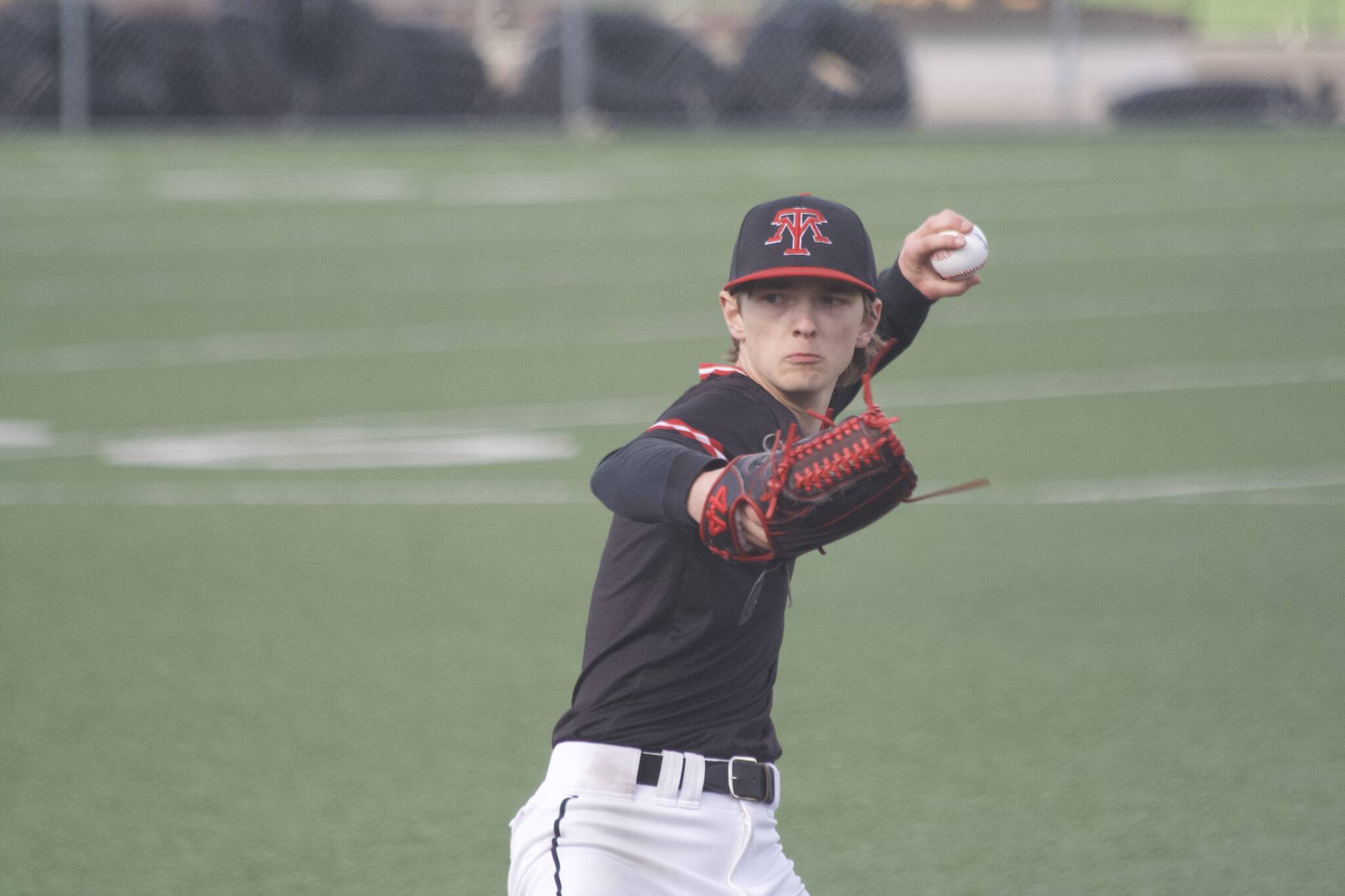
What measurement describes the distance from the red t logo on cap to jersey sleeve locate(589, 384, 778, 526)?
27 cm

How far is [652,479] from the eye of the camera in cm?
299

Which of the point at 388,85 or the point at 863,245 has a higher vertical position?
the point at 388,85

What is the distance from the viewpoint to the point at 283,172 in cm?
2064

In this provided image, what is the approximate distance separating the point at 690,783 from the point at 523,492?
584 cm

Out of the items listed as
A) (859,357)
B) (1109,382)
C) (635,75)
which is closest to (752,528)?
(859,357)

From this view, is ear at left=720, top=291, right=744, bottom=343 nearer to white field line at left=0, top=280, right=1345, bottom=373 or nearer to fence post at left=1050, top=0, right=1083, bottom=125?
white field line at left=0, top=280, right=1345, bottom=373

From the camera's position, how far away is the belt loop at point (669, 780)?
11.1 feet

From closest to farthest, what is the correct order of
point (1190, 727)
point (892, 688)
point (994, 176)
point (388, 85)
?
1. point (1190, 727)
2. point (892, 688)
3. point (994, 176)
4. point (388, 85)

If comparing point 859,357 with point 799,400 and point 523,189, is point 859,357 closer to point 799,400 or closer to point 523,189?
point 799,400

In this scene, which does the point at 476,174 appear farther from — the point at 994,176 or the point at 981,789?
the point at 981,789

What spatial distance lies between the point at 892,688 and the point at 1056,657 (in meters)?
0.67

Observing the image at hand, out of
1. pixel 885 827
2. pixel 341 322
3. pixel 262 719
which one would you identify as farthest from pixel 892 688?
pixel 341 322

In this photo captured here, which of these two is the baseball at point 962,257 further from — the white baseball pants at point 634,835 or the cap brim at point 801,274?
the white baseball pants at point 634,835

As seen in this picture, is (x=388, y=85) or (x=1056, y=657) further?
(x=388, y=85)
